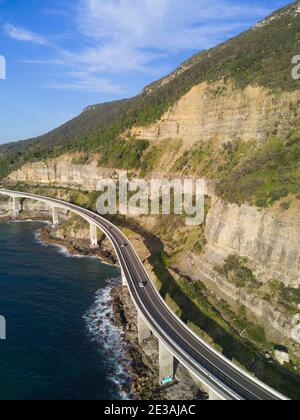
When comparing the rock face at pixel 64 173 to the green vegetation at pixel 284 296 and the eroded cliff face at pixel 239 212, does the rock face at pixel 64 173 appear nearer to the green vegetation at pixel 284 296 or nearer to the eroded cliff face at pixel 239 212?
the eroded cliff face at pixel 239 212

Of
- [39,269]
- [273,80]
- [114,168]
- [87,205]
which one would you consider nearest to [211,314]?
[39,269]

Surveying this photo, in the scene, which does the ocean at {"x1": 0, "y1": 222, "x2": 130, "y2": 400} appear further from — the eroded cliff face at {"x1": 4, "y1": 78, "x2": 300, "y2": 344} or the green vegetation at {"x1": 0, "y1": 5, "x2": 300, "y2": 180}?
the green vegetation at {"x1": 0, "y1": 5, "x2": 300, "y2": 180}

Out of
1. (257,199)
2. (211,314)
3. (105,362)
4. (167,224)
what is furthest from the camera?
(167,224)

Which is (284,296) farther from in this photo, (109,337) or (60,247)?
(60,247)

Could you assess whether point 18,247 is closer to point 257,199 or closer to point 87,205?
point 87,205

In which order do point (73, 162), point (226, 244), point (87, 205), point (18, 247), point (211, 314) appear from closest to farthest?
point (211, 314)
point (226, 244)
point (18, 247)
point (87, 205)
point (73, 162)
